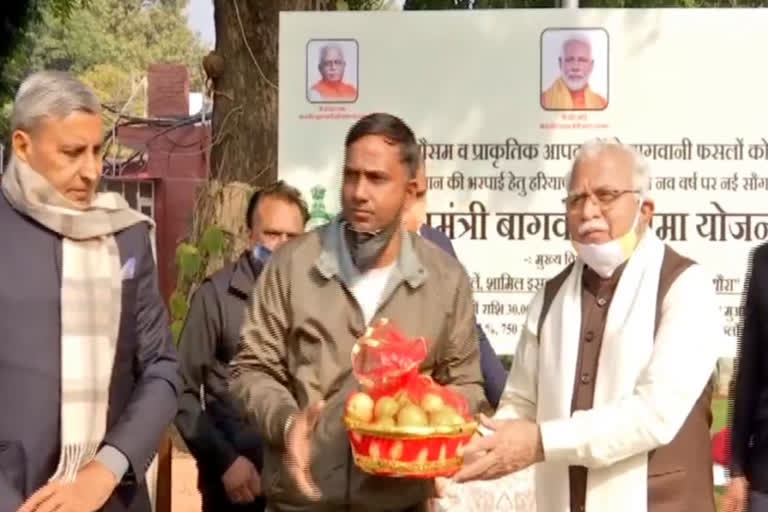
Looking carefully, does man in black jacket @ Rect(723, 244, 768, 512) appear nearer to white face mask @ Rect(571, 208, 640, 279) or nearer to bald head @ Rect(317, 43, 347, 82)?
white face mask @ Rect(571, 208, 640, 279)

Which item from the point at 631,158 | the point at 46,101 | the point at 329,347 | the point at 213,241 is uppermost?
the point at 46,101

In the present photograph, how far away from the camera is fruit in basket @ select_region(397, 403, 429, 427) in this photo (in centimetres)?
308

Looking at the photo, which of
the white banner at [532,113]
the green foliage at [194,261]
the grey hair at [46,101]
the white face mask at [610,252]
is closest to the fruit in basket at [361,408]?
the white face mask at [610,252]

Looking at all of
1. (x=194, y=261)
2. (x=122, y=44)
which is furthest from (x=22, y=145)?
(x=122, y=44)

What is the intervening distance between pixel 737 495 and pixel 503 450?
814mm

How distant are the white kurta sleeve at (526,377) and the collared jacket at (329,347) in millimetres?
189

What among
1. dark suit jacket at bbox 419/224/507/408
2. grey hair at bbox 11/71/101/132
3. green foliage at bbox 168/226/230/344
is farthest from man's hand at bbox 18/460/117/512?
green foliage at bbox 168/226/230/344

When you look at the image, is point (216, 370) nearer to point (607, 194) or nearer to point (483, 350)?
point (483, 350)

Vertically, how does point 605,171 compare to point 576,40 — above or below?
below

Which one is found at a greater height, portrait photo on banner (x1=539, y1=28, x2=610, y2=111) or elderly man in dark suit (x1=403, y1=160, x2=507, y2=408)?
portrait photo on banner (x1=539, y1=28, x2=610, y2=111)

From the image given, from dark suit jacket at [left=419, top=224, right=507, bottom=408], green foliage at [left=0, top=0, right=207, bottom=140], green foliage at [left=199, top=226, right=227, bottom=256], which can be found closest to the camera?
dark suit jacket at [left=419, top=224, right=507, bottom=408]

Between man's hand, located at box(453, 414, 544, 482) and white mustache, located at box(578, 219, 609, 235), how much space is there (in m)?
0.51

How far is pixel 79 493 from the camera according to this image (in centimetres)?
323

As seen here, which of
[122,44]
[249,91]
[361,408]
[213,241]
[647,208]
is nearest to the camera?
[361,408]
